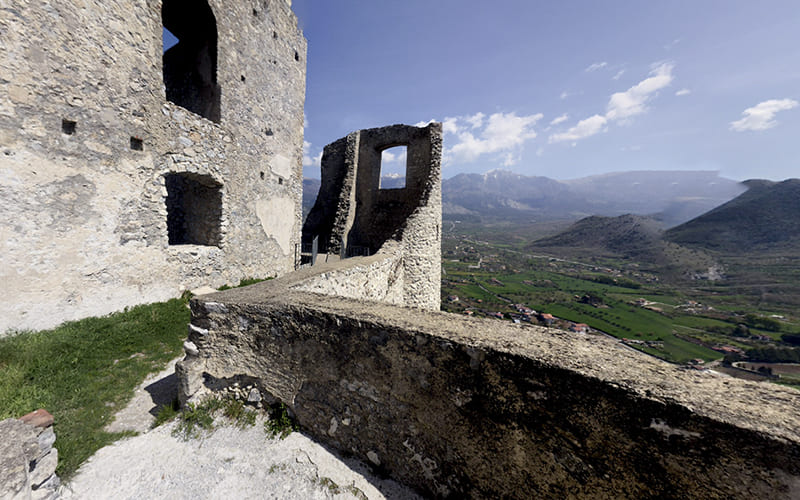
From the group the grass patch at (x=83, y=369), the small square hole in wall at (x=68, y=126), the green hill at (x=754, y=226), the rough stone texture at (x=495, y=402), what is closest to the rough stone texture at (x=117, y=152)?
the small square hole in wall at (x=68, y=126)

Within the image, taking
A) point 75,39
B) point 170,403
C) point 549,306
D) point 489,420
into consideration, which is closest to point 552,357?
point 489,420

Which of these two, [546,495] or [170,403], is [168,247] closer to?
[170,403]

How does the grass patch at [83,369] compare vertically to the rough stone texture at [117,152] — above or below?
below

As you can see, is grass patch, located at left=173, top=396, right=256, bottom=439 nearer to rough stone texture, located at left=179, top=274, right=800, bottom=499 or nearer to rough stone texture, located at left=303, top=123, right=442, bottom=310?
rough stone texture, located at left=179, top=274, right=800, bottom=499

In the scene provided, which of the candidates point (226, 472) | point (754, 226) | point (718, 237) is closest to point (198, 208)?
point (226, 472)

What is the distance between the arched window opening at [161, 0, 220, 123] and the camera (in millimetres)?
8516

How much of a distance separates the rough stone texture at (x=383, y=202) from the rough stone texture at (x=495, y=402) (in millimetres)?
5743

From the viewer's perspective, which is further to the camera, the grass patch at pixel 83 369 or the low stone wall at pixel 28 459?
the grass patch at pixel 83 369

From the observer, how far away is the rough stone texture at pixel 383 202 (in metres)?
9.28

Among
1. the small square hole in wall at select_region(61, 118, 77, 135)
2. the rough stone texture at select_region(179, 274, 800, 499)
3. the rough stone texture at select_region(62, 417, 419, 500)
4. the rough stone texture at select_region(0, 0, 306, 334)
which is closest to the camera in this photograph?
the rough stone texture at select_region(179, 274, 800, 499)

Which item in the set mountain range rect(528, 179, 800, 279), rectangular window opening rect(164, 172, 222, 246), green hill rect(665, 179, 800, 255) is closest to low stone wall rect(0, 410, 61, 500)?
rectangular window opening rect(164, 172, 222, 246)

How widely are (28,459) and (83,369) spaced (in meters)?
2.74

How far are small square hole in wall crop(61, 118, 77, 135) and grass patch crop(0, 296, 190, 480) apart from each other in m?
3.59

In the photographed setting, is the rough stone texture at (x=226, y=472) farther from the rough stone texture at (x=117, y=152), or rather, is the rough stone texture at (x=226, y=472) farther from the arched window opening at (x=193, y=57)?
the arched window opening at (x=193, y=57)
